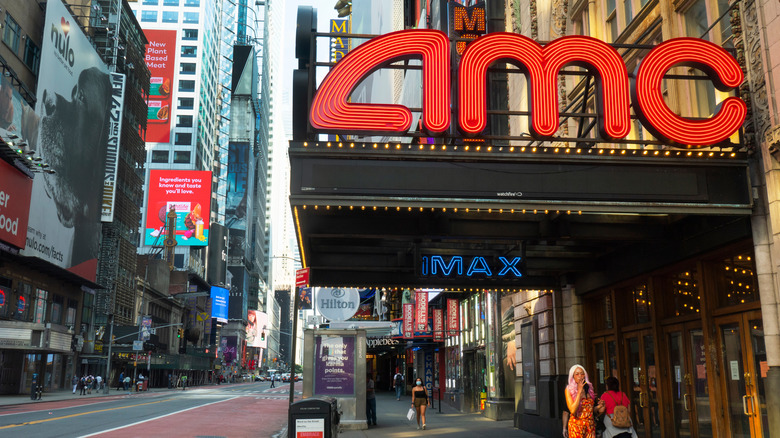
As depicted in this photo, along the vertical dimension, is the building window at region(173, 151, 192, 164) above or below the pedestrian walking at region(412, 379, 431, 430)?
above

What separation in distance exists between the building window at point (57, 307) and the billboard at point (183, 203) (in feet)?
167

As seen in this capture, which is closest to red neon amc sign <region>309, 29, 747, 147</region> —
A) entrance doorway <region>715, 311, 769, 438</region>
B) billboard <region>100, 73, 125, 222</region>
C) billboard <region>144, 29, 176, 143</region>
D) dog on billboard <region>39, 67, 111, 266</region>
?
entrance doorway <region>715, 311, 769, 438</region>

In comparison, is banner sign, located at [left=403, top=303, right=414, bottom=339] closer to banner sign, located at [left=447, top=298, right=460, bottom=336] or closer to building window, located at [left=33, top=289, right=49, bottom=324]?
banner sign, located at [left=447, top=298, right=460, bottom=336]

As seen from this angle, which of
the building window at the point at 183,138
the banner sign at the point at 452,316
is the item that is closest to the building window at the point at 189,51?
the building window at the point at 183,138

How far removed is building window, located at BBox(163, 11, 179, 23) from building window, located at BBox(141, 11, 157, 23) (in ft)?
6.70

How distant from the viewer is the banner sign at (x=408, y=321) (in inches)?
1577

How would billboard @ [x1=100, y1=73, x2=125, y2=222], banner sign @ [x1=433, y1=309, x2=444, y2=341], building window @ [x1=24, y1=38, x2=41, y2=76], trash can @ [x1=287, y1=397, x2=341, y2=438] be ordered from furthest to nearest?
billboard @ [x1=100, y1=73, x2=125, y2=222] < building window @ [x1=24, y1=38, x2=41, y2=76] < banner sign @ [x1=433, y1=309, x2=444, y2=341] < trash can @ [x1=287, y1=397, x2=341, y2=438]

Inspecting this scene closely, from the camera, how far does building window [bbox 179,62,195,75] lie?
478ft

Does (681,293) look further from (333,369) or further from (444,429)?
(333,369)

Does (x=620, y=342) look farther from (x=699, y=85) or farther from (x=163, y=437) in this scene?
(x=163, y=437)

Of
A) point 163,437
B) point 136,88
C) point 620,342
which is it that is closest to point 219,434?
point 163,437

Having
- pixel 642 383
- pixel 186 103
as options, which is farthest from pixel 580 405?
pixel 186 103

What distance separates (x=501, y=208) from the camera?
36.8 ft

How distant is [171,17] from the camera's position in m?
144
